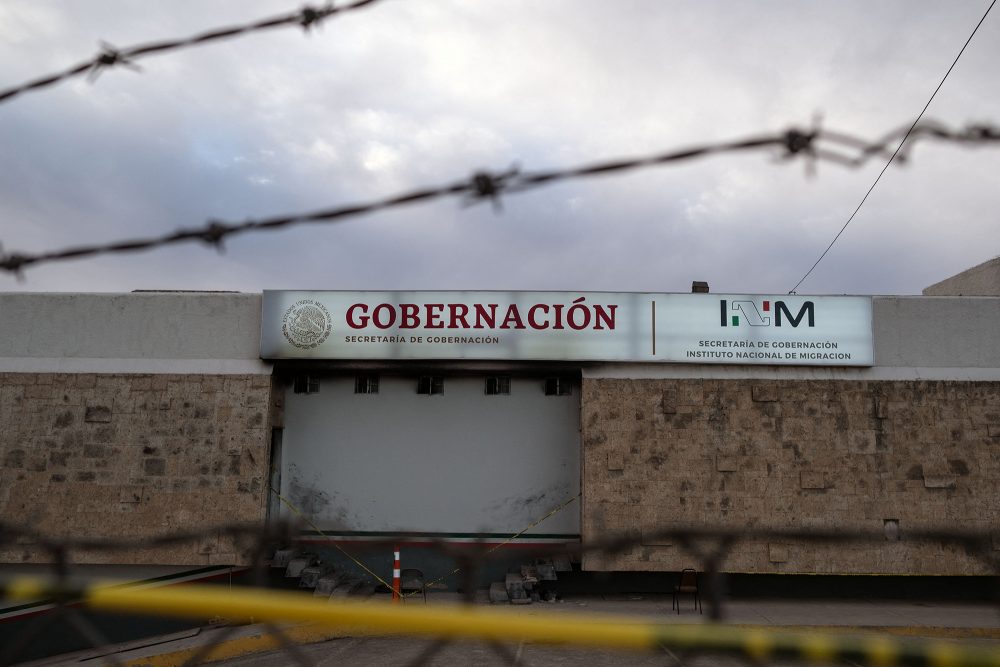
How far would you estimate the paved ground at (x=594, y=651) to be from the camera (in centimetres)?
1079

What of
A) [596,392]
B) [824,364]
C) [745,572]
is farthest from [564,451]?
[824,364]

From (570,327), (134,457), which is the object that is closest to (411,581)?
(134,457)

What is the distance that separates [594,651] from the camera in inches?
433

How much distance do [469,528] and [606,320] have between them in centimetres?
499

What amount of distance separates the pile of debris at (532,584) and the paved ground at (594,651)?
1.05ft

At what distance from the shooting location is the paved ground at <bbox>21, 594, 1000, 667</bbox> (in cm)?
1079

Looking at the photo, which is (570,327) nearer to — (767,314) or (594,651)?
(767,314)

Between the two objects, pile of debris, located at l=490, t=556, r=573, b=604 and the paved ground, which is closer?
the paved ground

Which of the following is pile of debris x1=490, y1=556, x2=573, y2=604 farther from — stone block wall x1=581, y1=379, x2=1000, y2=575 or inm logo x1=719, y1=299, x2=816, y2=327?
inm logo x1=719, y1=299, x2=816, y2=327

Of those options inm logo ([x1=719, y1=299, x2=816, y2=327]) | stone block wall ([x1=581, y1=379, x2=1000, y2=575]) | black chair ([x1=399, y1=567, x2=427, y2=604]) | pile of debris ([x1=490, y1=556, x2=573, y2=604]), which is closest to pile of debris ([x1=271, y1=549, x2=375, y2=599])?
black chair ([x1=399, y1=567, x2=427, y2=604])

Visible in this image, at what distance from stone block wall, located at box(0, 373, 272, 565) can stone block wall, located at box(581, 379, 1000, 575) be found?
6322mm

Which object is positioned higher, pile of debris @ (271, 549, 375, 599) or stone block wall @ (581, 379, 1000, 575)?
stone block wall @ (581, 379, 1000, 575)

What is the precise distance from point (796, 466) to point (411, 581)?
758cm

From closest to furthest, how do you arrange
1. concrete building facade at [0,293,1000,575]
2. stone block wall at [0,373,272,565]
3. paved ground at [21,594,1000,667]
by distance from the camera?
paved ground at [21,594,1000,667] → concrete building facade at [0,293,1000,575] → stone block wall at [0,373,272,565]
